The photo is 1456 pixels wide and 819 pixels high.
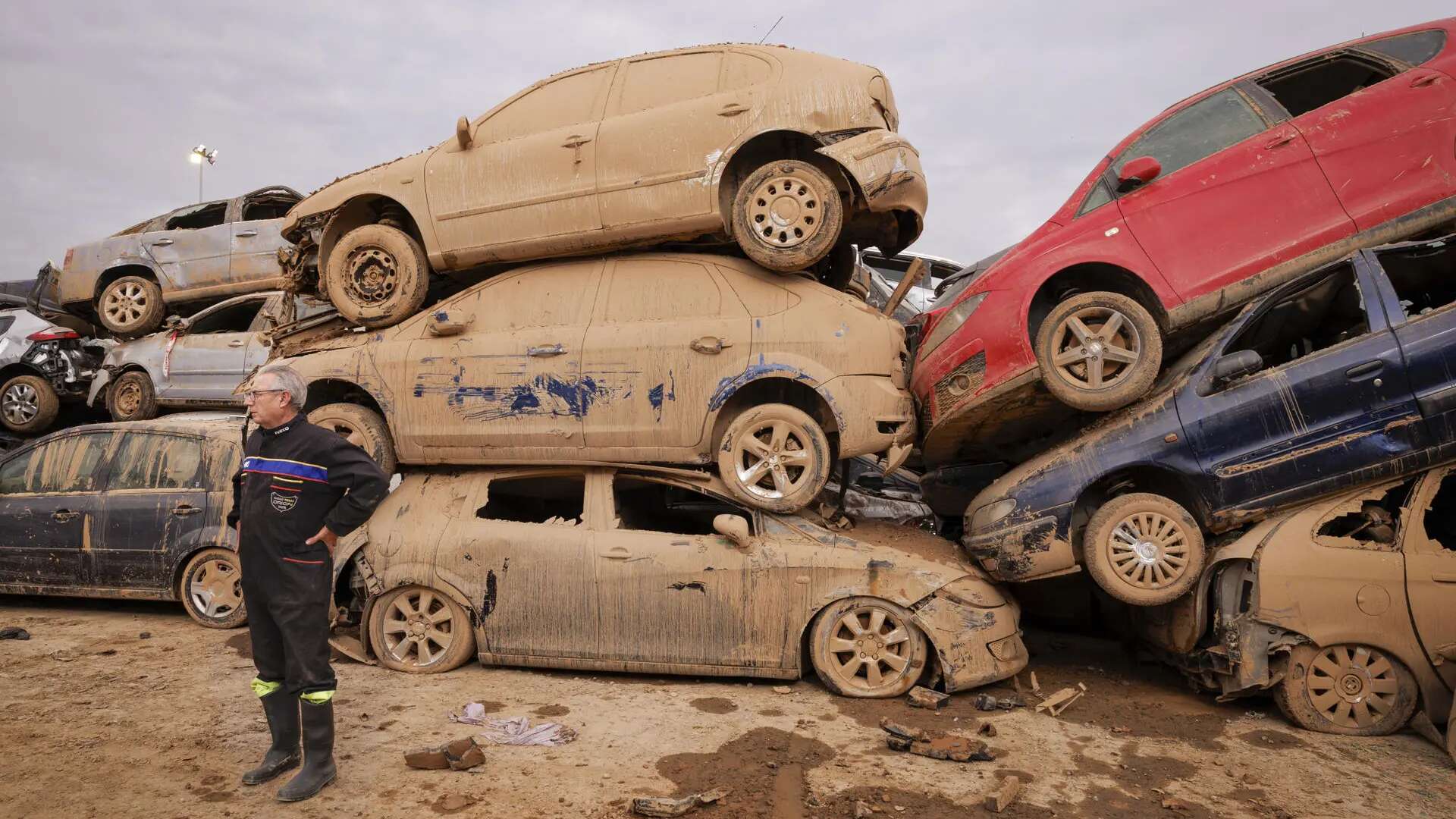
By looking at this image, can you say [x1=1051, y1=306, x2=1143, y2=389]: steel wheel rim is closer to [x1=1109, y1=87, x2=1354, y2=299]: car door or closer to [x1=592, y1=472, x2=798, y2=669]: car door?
[x1=1109, y1=87, x2=1354, y2=299]: car door

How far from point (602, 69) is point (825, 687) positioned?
14.5ft

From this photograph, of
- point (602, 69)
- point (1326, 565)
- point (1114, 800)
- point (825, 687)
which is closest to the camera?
point (1114, 800)

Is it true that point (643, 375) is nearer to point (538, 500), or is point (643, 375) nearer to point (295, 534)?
point (538, 500)

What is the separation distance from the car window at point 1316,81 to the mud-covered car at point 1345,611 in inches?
95.7

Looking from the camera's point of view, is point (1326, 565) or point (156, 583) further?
point (156, 583)

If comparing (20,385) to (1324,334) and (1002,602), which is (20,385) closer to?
(1002,602)

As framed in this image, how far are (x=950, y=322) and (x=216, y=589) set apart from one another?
17.9 ft

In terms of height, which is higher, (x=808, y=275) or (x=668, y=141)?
(x=668, y=141)

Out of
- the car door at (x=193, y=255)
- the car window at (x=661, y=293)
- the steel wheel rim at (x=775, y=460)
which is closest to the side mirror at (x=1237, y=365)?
the steel wheel rim at (x=775, y=460)

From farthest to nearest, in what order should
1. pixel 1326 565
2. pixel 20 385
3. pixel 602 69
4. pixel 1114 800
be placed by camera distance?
pixel 20 385, pixel 602 69, pixel 1326 565, pixel 1114 800

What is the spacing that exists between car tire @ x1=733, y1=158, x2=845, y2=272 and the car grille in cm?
110

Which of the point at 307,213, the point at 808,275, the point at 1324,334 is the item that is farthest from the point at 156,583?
the point at 1324,334

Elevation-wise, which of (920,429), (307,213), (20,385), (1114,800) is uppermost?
(307,213)

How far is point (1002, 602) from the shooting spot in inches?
205
